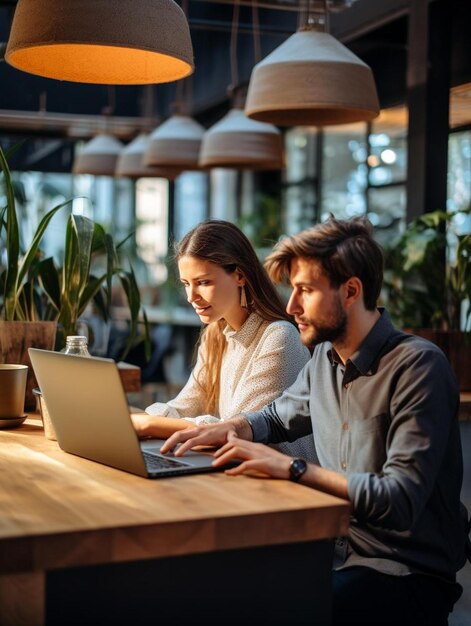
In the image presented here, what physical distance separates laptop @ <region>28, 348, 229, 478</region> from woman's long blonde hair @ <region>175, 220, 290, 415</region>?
2.48 ft

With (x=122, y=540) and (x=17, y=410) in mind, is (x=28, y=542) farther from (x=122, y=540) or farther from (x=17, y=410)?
(x=17, y=410)

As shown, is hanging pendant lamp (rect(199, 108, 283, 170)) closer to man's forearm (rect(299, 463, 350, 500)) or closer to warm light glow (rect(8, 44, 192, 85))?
warm light glow (rect(8, 44, 192, 85))

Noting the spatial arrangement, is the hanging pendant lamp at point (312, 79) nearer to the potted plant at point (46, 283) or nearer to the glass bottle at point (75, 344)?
the potted plant at point (46, 283)

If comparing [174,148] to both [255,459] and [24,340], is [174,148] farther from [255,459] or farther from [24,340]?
[255,459]

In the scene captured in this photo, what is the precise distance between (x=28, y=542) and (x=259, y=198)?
9.54 metres

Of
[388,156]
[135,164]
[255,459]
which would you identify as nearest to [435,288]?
[255,459]

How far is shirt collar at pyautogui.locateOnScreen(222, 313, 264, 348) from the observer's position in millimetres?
2977

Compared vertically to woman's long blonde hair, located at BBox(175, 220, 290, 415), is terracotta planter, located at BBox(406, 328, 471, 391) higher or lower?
lower

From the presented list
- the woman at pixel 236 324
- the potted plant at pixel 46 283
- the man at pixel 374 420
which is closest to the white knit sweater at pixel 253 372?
the woman at pixel 236 324

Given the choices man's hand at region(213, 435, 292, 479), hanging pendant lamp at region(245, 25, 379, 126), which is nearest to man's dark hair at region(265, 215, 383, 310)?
man's hand at region(213, 435, 292, 479)

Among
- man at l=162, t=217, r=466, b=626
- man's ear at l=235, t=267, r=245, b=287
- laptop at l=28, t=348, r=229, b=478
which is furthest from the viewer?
man's ear at l=235, t=267, r=245, b=287

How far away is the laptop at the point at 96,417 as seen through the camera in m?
1.91

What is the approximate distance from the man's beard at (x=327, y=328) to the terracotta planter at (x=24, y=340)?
4.20ft

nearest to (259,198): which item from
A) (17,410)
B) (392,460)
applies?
(17,410)
